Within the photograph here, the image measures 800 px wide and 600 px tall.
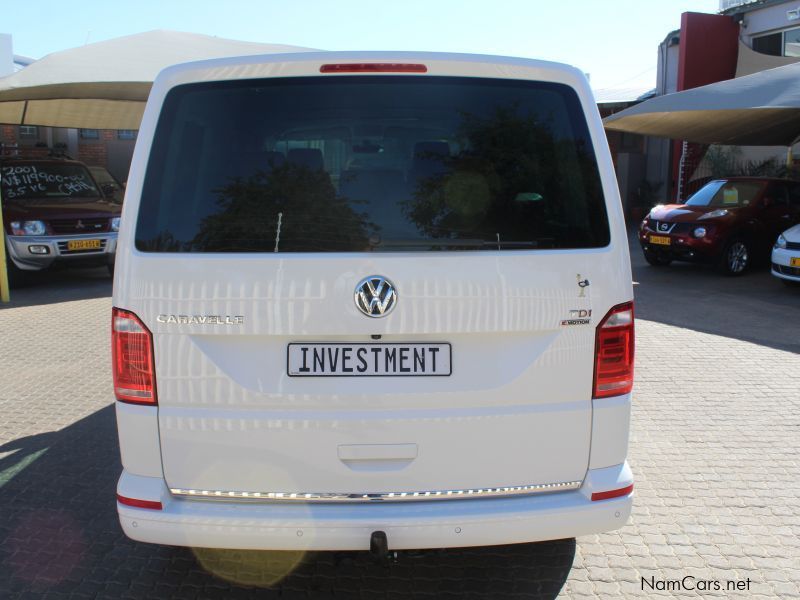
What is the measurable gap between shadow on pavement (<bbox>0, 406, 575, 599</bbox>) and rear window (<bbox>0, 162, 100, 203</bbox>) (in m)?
9.45

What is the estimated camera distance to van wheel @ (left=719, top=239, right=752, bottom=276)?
1314cm

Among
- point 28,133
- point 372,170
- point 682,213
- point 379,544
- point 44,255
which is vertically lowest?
point 44,255

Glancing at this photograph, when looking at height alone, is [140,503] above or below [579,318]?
below

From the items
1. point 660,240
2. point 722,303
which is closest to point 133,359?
point 722,303

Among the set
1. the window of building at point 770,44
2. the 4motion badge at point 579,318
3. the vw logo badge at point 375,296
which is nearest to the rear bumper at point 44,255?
the vw logo badge at point 375,296

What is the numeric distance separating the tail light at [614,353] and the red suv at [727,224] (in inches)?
435

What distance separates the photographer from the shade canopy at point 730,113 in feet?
45.5

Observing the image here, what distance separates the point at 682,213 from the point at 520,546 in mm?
11168

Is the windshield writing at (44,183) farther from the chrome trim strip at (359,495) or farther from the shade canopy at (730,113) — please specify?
the chrome trim strip at (359,495)

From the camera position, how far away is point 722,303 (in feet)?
35.6

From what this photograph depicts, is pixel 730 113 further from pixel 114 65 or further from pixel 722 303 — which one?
pixel 114 65

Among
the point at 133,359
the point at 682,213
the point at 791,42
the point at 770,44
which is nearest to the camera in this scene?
the point at 133,359

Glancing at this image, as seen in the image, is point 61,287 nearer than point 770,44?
Yes

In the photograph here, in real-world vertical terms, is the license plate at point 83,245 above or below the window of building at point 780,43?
below
